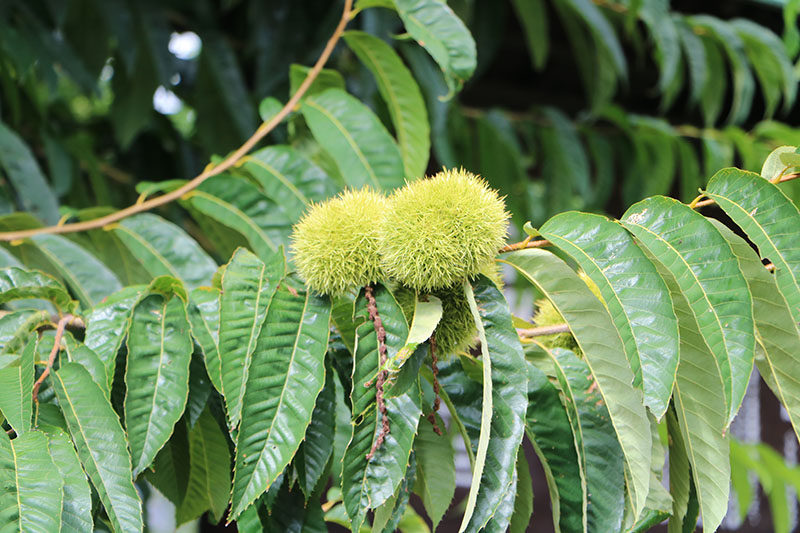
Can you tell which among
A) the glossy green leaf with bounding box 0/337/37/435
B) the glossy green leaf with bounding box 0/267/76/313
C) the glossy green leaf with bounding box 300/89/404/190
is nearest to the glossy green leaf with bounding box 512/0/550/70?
the glossy green leaf with bounding box 300/89/404/190

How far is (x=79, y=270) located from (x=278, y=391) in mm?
460

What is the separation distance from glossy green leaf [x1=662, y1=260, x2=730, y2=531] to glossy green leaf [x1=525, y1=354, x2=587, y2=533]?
0.08 m

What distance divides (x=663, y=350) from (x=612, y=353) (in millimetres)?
52

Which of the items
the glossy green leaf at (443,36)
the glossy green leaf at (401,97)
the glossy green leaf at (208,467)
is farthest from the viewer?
the glossy green leaf at (401,97)

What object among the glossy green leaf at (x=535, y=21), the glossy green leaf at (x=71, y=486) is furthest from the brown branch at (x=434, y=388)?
the glossy green leaf at (x=535, y=21)

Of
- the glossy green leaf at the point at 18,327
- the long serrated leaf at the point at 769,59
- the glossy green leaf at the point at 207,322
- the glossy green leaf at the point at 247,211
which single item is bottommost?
the long serrated leaf at the point at 769,59

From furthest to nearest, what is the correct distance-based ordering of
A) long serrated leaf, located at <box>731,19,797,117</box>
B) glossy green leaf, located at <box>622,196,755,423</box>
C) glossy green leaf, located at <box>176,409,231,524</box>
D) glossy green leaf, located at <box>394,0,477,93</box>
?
1. long serrated leaf, located at <box>731,19,797,117</box>
2. glossy green leaf, located at <box>394,0,477,93</box>
3. glossy green leaf, located at <box>176,409,231,524</box>
4. glossy green leaf, located at <box>622,196,755,423</box>

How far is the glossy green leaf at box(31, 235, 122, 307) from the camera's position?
858mm

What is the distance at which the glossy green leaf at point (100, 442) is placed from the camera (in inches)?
19.5

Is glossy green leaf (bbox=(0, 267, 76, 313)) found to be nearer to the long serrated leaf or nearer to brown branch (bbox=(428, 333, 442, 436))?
brown branch (bbox=(428, 333, 442, 436))

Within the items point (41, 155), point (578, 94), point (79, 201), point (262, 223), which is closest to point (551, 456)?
point (262, 223)

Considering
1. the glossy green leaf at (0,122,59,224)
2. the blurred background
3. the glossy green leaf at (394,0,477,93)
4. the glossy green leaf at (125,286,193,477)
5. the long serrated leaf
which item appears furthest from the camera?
the long serrated leaf

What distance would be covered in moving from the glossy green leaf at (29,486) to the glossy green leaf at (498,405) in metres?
0.25

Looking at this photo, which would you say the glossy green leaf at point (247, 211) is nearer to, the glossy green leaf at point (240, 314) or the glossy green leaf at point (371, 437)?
the glossy green leaf at point (240, 314)
